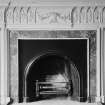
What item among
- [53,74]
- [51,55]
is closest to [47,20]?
[51,55]

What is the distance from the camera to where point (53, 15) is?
5.00m

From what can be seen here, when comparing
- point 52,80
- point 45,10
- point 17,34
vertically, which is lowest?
point 52,80

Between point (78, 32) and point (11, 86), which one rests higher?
point (78, 32)

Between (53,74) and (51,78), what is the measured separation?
9 centimetres

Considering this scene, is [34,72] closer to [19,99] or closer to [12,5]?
[19,99]

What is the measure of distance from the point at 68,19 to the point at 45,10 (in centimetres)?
48

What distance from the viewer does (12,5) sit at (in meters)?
4.91

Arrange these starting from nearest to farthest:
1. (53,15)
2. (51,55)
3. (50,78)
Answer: (53,15)
(51,55)
(50,78)

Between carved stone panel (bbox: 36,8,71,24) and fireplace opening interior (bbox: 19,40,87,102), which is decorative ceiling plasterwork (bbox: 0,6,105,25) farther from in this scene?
fireplace opening interior (bbox: 19,40,87,102)

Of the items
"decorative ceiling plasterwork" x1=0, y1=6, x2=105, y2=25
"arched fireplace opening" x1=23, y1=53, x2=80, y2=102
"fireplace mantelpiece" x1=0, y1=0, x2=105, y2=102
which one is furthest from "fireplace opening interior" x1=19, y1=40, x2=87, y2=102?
"decorative ceiling plasterwork" x1=0, y1=6, x2=105, y2=25

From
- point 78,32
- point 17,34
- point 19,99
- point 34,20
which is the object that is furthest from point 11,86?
point 78,32

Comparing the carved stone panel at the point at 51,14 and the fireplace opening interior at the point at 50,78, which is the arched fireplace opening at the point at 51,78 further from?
the carved stone panel at the point at 51,14

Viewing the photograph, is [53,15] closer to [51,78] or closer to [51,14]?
[51,14]

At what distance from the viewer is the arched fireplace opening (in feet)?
16.8
